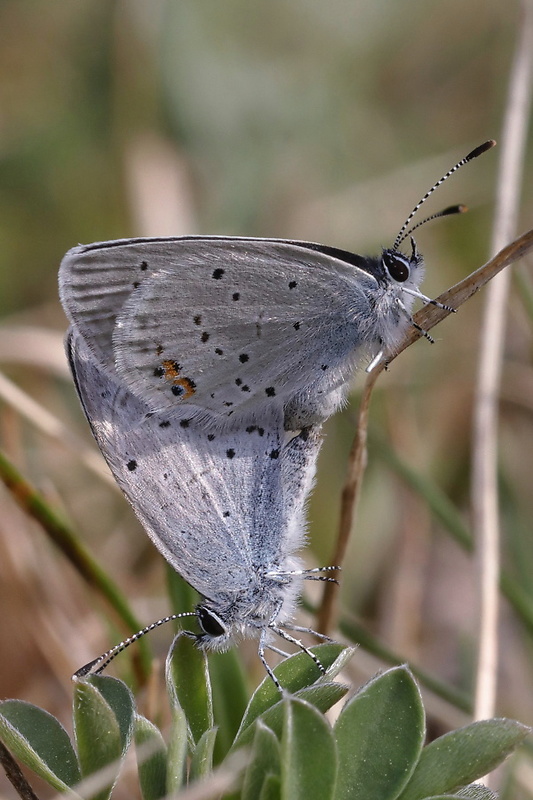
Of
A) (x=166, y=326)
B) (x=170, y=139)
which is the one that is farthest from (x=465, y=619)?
(x=170, y=139)

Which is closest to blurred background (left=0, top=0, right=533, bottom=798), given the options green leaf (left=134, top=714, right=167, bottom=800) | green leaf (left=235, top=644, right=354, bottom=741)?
green leaf (left=235, top=644, right=354, bottom=741)

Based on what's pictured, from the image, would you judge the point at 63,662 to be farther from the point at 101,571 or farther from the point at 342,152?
the point at 342,152

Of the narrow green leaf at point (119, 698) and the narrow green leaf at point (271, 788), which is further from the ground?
the narrow green leaf at point (119, 698)

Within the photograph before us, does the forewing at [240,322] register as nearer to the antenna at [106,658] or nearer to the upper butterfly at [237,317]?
the upper butterfly at [237,317]

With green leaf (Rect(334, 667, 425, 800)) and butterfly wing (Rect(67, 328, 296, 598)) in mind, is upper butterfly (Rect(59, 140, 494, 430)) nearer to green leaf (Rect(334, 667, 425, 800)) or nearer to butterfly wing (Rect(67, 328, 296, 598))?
butterfly wing (Rect(67, 328, 296, 598))

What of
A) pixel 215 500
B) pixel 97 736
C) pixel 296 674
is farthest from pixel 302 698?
pixel 215 500

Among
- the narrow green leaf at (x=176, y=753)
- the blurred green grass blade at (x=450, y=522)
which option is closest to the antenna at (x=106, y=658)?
the narrow green leaf at (x=176, y=753)

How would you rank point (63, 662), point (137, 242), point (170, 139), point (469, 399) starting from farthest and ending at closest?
point (170, 139), point (469, 399), point (63, 662), point (137, 242)
